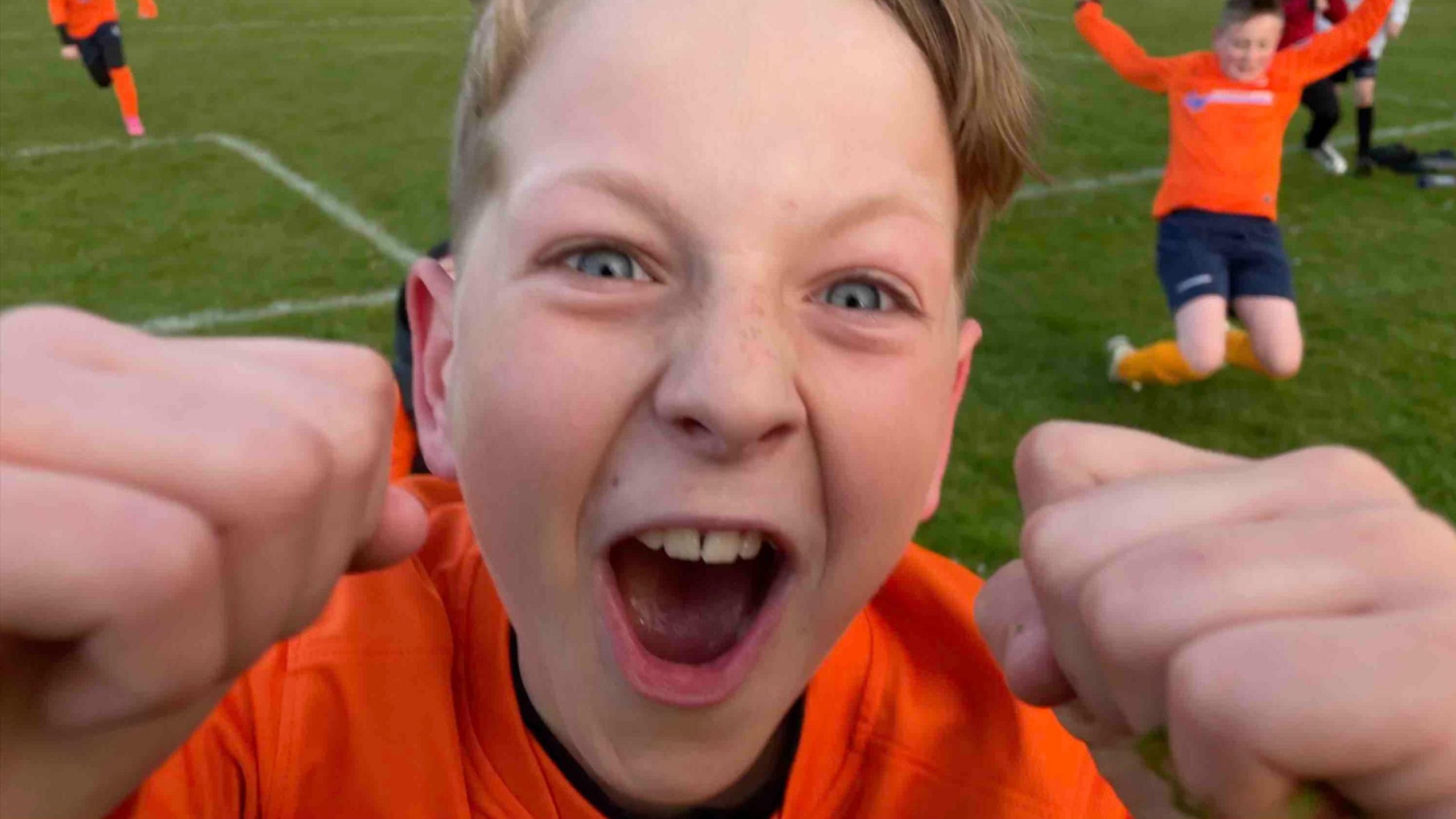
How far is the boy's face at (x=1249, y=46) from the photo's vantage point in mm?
4867

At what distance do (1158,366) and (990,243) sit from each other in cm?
177

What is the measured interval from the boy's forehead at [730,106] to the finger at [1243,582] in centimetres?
57

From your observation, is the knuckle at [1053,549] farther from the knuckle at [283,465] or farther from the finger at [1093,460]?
the knuckle at [283,465]

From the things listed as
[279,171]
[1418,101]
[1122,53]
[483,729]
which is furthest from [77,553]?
[1418,101]

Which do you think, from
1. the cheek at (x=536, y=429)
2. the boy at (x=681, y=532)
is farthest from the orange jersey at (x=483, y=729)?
the cheek at (x=536, y=429)

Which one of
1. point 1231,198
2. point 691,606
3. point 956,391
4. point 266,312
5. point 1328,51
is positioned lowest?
point 266,312

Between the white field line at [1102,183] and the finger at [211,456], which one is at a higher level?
the finger at [211,456]

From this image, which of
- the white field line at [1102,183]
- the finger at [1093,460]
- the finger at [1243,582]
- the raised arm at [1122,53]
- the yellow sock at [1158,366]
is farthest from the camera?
the white field line at [1102,183]

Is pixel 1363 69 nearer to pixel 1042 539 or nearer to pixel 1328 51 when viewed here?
pixel 1328 51

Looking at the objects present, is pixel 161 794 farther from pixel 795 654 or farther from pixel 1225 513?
pixel 1225 513

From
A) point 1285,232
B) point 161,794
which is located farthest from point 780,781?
point 1285,232

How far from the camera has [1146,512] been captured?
921 mm

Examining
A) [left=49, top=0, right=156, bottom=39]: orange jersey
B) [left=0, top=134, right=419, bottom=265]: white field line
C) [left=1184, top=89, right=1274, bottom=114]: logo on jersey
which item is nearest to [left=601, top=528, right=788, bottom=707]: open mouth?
[left=1184, top=89, right=1274, bottom=114]: logo on jersey

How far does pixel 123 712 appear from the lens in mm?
763
